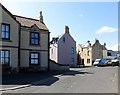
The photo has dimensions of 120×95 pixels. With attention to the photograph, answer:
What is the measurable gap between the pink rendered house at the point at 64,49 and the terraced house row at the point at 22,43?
69.8ft

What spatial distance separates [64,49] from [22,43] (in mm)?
29573

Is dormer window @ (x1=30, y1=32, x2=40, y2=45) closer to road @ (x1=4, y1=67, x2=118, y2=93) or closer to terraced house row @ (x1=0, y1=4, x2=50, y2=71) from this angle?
terraced house row @ (x1=0, y1=4, x2=50, y2=71)

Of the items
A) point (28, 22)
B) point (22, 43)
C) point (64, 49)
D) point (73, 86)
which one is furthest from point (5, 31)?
point (64, 49)

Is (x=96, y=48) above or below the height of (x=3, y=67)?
above

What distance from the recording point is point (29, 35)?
36.1m

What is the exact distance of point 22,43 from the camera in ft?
116

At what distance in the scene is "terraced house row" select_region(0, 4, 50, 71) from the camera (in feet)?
104

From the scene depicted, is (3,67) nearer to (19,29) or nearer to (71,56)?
(19,29)

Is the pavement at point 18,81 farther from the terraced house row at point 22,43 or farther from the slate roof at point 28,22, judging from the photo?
the slate roof at point 28,22

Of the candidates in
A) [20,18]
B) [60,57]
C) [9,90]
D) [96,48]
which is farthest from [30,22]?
[96,48]

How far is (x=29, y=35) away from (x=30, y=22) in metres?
3.07

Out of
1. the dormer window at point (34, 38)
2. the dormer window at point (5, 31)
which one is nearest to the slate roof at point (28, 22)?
the dormer window at point (34, 38)

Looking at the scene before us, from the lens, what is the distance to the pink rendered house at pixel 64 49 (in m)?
62.6

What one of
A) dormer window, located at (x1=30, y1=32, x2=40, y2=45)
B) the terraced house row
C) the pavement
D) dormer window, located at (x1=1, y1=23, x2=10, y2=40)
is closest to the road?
the pavement
